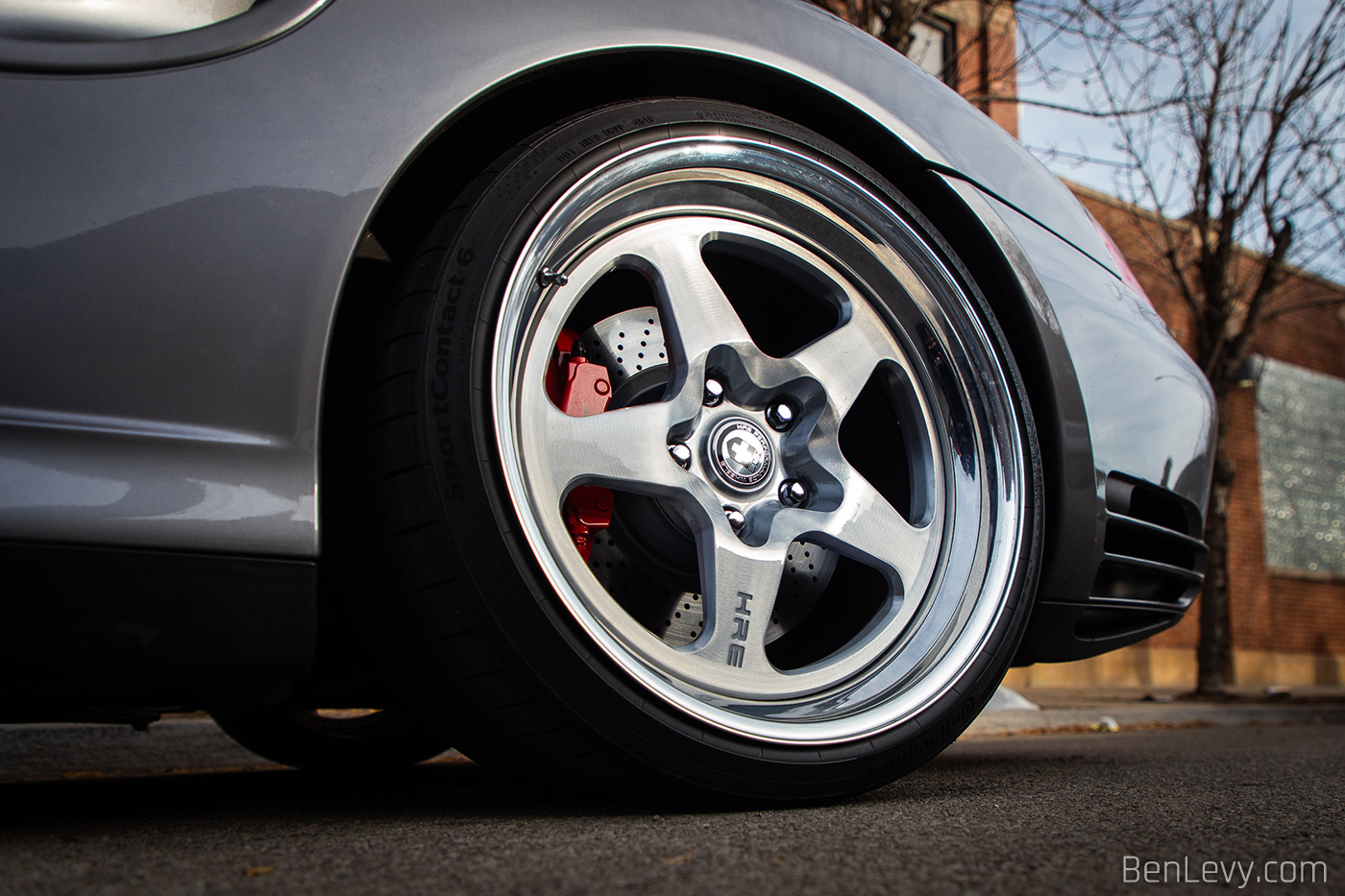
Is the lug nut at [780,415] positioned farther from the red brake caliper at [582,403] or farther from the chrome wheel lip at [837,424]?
the red brake caliper at [582,403]

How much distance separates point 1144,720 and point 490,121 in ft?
16.1

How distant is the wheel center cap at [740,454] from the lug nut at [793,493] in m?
0.04

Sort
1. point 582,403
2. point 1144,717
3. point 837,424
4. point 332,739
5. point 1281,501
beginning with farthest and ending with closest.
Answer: point 1281,501
point 1144,717
point 332,739
point 837,424
point 582,403

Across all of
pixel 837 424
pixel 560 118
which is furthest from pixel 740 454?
pixel 560 118

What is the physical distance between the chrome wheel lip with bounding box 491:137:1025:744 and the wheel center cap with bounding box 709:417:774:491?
78 mm

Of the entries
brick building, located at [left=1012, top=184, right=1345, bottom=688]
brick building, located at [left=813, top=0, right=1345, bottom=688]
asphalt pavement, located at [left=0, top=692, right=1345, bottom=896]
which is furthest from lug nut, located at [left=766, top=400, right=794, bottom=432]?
brick building, located at [left=1012, top=184, right=1345, bottom=688]

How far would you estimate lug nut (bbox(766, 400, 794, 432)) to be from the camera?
1.48 metres

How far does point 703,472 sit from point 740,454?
7cm

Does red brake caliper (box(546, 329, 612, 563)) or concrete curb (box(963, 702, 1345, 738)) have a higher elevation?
red brake caliper (box(546, 329, 612, 563))

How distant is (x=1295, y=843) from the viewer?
3.27 ft

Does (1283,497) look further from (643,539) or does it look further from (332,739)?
(643,539)

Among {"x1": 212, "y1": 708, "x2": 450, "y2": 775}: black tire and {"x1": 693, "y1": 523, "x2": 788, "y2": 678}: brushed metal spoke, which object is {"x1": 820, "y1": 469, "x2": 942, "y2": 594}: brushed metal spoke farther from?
{"x1": 212, "y1": 708, "x2": 450, "y2": 775}: black tire

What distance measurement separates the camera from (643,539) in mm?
1470

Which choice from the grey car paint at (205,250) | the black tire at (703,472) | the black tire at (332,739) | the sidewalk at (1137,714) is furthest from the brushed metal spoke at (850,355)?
the sidewalk at (1137,714)
